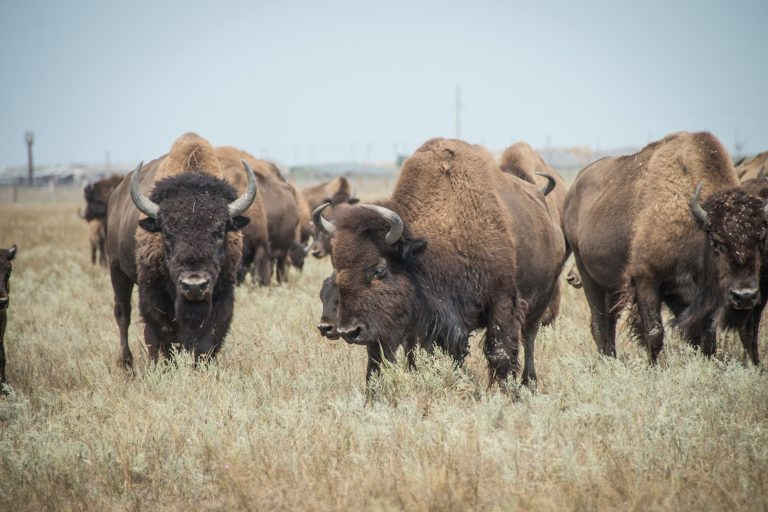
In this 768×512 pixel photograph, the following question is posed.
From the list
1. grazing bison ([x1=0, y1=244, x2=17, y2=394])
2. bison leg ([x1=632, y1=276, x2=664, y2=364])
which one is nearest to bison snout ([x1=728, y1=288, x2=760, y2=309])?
bison leg ([x1=632, y1=276, x2=664, y2=364])

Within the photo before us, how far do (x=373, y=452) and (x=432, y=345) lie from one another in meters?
1.58

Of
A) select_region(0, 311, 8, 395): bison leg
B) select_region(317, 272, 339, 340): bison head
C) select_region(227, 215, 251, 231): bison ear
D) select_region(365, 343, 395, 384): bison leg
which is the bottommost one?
select_region(0, 311, 8, 395): bison leg

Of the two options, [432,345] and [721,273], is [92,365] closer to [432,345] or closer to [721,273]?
[432,345]

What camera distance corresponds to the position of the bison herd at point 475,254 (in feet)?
18.4

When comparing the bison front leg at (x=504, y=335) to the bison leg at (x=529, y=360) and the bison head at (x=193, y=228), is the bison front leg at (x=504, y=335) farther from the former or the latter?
the bison head at (x=193, y=228)

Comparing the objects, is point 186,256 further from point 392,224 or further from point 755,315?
point 755,315

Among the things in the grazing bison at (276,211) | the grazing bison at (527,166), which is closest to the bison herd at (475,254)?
the grazing bison at (527,166)

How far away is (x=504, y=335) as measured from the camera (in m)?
5.63

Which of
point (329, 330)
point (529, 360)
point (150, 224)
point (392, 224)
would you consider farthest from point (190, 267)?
point (529, 360)

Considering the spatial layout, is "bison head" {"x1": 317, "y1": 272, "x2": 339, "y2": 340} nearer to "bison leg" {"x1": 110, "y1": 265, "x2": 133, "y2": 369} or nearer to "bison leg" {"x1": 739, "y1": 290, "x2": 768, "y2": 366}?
"bison leg" {"x1": 110, "y1": 265, "x2": 133, "y2": 369}

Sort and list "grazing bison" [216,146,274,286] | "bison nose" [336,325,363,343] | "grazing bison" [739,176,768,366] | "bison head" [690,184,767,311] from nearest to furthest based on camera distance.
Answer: "bison nose" [336,325,363,343], "bison head" [690,184,767,311], "grazing bison" [739,176,768,366], "grazing bison" [216,146,274,286]

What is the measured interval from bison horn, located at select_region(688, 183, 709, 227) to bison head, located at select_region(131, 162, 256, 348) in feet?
12.8

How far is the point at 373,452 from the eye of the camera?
4387 millimetres

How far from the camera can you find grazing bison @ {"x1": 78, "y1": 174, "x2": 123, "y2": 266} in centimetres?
1984
